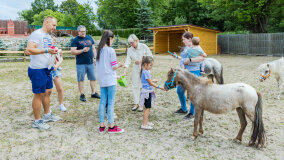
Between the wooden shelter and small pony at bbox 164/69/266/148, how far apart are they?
58.9 feet

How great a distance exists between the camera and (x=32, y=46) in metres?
3.92

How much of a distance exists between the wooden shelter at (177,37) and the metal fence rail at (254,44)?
142 cm

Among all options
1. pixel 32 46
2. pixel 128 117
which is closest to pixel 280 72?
pixel 128 117

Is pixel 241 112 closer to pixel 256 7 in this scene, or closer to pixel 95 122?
pixel 95 122

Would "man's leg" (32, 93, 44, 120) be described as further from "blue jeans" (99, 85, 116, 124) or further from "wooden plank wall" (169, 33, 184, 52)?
"wooden plank wall" (169, 33, 184, 52)

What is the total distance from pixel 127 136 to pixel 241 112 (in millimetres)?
2153

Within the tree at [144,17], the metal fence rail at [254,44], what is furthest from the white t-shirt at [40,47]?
the tree at [144,17]

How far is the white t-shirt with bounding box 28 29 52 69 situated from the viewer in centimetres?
400

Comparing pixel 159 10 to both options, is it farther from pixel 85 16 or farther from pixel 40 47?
pixel 40 47

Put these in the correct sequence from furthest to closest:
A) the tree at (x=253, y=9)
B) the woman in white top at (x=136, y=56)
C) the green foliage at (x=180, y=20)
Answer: the green foliage at (x=180, y=20), the tree at (x=253, y=9), the woman in white top at (x=136, y=56)

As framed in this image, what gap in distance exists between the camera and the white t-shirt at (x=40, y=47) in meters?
4.00

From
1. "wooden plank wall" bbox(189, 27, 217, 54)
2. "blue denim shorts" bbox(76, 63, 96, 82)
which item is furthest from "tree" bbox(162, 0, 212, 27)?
"blue denim shorts" bbox(76, 63, 96, 82)

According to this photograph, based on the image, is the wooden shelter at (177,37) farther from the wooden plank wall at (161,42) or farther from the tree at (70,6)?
the tree at (70,6)

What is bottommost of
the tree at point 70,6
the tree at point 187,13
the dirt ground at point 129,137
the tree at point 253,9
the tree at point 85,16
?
the dirt ground at point 129,137
